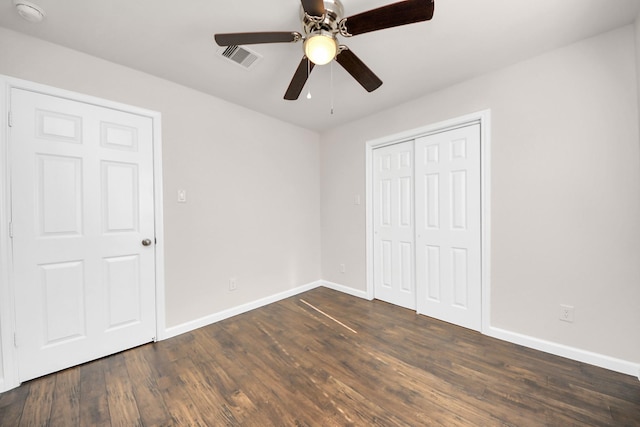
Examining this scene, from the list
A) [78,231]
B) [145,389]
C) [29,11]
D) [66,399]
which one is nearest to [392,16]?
[29,11]

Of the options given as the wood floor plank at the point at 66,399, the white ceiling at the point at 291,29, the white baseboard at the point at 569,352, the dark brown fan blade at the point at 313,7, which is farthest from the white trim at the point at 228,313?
the dark brown fan blade at the point at 313,7

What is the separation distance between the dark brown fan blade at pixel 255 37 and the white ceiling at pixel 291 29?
0.23 metres

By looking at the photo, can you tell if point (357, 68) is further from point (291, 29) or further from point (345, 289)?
point (345, 289)

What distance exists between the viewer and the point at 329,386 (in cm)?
167

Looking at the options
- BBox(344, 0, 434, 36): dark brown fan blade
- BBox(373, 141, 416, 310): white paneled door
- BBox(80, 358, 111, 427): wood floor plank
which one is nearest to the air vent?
BBox(344, 0, 434, 36): dark brown fan blade

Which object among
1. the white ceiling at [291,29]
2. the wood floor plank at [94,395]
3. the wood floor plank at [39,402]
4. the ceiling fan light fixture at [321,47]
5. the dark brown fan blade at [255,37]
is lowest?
the wood floor plank at [94,395]

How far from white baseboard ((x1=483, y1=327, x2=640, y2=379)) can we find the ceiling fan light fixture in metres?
2.74

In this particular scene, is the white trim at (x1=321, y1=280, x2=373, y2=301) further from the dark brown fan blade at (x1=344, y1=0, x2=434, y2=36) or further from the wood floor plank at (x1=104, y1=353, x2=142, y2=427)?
the dark brown fan blade at (x1=344, y1=0, x2=434, y2=36)

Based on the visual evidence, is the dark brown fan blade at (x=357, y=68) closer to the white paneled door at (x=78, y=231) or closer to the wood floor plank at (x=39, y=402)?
the white paneled door at (x=78, y=231)

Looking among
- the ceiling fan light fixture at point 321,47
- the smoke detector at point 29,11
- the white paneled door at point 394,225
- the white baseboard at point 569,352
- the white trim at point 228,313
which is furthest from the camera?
the white paneled door at point 394,225

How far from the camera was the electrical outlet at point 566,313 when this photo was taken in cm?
194

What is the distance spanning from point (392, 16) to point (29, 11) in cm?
225

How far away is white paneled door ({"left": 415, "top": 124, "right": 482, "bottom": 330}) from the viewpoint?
95.7 inches

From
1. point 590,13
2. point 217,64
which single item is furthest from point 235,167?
point 590,13
